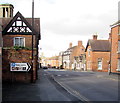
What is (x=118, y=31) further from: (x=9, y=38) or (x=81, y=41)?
(x=81, y=41)

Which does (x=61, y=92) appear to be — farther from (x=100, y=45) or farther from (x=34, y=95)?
(x=100, y=45)

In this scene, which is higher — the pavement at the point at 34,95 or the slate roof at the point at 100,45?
the slate roof at the point at 100,45

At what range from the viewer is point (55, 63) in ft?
409

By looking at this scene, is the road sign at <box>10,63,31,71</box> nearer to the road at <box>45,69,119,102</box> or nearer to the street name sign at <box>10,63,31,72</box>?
the street name sign at <box>10,63,31,72</box>

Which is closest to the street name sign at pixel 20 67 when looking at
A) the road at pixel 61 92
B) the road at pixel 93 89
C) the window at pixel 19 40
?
the road at pixel 61 92

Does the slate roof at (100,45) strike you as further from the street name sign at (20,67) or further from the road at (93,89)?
the street name sign at (20,67)

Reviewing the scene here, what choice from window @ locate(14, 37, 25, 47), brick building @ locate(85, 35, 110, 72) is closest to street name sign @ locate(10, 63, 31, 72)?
window @ locate(14, 37, 25, 47)

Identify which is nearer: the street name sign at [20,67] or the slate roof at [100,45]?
the street name sign at [20,67]

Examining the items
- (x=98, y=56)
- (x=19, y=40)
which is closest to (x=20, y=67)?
(x=19, y=40)

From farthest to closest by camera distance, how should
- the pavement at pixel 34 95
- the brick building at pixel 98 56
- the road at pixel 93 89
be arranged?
1. the brick building at pixel 98 56
2. the road at pixel 93 89
3. the pavement at pixel 34 95

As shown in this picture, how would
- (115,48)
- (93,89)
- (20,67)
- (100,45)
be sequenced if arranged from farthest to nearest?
Answer: (100,45), (115,48), (20,67), (93,89)

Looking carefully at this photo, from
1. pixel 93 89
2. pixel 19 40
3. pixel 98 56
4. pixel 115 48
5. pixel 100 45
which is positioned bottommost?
pixel 93 89

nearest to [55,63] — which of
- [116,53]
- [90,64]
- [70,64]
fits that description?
[70,64]

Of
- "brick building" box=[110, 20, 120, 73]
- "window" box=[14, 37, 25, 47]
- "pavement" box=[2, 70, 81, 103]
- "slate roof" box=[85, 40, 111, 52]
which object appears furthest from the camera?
"slate roof" box=[85, 40, 111, 52]
